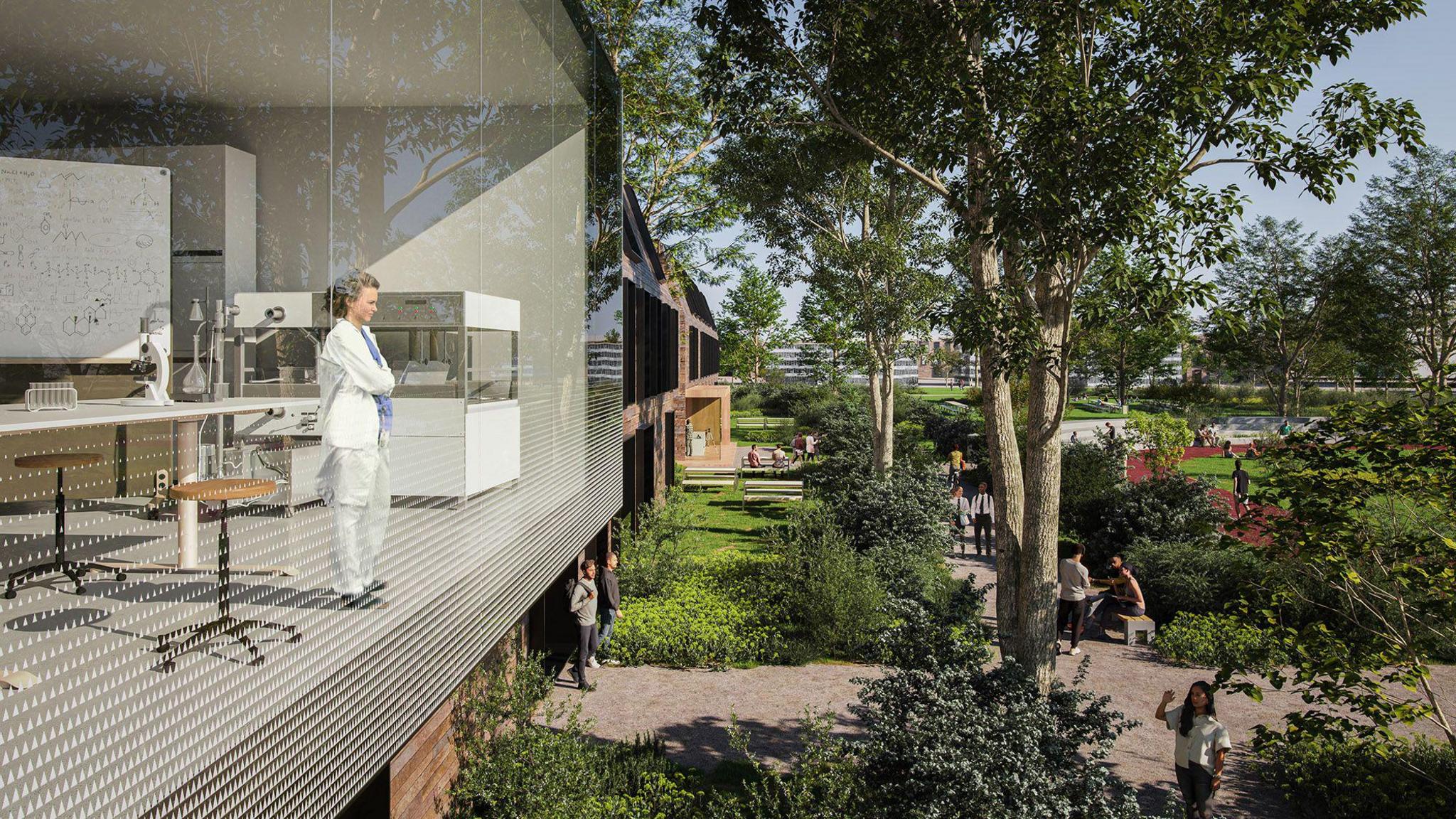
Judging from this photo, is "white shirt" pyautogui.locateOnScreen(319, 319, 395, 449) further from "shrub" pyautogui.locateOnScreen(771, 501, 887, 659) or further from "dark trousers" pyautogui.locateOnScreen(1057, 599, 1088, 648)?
"dark trousers" pyautogui.locateOnScreen(1057, 599, 1088, 648)

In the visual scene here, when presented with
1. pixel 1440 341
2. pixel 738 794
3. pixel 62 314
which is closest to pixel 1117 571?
pixel 738 794

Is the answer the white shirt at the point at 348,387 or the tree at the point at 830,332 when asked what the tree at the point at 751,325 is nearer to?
the tree at the point at 830,332

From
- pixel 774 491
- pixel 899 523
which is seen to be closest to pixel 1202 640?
pixel 899 523

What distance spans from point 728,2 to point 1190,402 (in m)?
59.2

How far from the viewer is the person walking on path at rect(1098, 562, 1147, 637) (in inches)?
533

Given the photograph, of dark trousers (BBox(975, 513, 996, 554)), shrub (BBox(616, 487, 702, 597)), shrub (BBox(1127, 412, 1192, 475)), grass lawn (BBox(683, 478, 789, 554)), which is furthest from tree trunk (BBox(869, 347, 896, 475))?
shrub (BBox(616, 487, 702, 597))

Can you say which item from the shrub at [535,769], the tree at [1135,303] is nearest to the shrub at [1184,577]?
the tree at [1135,303]

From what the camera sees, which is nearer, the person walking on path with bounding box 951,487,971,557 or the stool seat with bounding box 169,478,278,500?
the stool seat with bounding box 169,478,278,500

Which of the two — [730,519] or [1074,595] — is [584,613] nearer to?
[1074,595]

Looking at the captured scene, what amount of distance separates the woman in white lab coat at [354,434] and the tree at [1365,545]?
5994mm

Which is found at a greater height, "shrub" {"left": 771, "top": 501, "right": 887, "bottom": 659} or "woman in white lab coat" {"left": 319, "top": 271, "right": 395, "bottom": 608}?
"woman in white lab coat" {"left": 319, "top": 271, "right": 395, "bottom": 608}

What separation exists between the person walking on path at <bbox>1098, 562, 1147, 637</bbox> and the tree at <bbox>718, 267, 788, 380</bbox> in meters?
52.7

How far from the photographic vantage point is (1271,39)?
8.05 m

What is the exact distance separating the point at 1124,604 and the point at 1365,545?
7572mm
